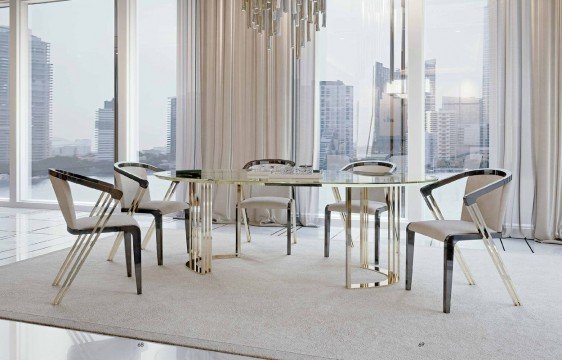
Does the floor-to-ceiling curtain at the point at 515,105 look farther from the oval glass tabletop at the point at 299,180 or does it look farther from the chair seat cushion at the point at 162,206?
the chair seat cushion at the point at 162,206

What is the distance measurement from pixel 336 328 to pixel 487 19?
421 centimetres

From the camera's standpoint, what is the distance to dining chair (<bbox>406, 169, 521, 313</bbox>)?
9.82ft

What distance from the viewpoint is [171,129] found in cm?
694

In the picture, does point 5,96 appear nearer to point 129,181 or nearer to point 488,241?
point 129,181

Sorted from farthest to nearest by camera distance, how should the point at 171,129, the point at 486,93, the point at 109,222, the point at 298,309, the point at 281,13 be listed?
the point at 171,129 < the point at 486,93 < the point at 281,13 < the point at 109,222 < the point at 298,309

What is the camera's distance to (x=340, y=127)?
6.08 meters

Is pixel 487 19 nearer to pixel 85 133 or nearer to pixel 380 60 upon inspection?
pixel 380 60

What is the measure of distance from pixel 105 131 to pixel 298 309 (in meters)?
5.29

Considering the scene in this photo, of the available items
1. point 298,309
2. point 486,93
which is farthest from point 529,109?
point 298,309

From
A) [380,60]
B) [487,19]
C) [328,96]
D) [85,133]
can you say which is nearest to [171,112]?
[85,133]

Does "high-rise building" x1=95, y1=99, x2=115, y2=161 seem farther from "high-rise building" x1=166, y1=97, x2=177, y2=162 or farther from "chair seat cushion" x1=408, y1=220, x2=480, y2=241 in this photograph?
Result: "chair seat cushion" x1=408, y1=220, x2=480, y2=241

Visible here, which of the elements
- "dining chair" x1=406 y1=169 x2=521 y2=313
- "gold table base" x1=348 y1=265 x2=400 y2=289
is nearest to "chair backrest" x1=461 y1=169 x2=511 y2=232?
"dining chair" x1=406 y1=169 x2=521 y2=313

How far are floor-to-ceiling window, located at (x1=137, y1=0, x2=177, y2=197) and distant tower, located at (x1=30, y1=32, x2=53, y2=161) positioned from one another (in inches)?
65.1

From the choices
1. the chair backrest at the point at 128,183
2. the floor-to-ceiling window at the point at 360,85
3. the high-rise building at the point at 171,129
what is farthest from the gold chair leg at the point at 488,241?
the high-rise building at the point at 171,129
